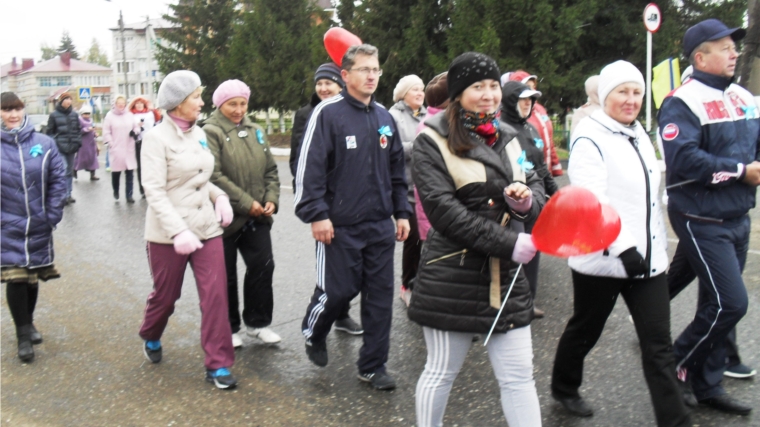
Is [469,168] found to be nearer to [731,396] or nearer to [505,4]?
[731,396]

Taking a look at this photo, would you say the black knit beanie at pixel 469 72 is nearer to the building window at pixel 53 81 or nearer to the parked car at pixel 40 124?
the parked car at pixel 40 124

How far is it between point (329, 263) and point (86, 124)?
1221cm

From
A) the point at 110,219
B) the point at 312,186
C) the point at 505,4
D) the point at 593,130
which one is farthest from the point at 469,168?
the point at 505,4

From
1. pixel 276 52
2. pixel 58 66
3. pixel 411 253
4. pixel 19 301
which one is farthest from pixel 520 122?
pixel 58 66

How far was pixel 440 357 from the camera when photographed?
356 centimetres

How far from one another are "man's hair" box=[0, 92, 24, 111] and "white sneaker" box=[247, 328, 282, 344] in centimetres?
229

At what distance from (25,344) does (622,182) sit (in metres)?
4.22

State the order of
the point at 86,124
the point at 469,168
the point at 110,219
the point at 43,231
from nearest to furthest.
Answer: the point at 469,168 < the point at 43,231 < the point at 110,219 < the point at 86,124

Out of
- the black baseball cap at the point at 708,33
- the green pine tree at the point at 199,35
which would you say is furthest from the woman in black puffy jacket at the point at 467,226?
the green pine tree at the point at 199,35

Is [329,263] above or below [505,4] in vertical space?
below

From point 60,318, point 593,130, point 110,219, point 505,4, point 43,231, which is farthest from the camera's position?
point 505,4

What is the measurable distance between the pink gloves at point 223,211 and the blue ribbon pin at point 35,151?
1.49 meters

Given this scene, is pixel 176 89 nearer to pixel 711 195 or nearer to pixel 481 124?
pixel 481 124

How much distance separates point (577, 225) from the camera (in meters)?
3.10
